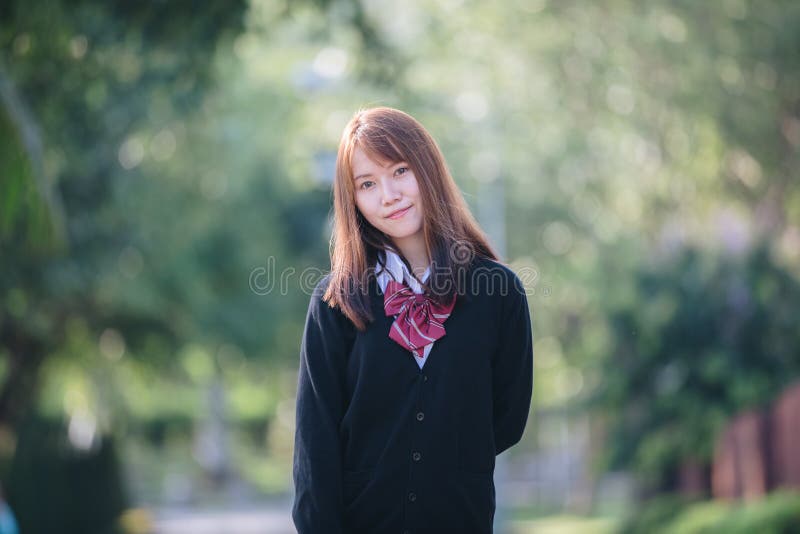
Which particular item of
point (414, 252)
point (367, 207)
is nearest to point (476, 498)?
point (414, 252)

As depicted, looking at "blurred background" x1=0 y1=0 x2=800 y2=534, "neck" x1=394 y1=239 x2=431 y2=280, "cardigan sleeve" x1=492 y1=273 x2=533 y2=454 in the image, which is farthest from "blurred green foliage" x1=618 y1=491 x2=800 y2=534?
"neck" x1=394 y1=239 x2=431 y2=280

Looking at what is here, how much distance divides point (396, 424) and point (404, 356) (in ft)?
0.61

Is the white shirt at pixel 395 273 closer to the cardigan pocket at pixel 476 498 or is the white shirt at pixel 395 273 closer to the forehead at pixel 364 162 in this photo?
the forehead at pixel 364 162

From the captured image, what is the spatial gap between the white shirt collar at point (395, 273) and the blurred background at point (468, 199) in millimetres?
5788

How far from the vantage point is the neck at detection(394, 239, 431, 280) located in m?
3.28

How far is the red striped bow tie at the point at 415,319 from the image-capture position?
309cm

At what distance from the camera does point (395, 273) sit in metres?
3.23

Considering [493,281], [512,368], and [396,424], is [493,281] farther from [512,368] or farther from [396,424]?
[396,424]

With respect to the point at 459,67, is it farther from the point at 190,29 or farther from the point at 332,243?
the point at 332,243

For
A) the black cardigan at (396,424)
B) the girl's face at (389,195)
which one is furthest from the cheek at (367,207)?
the black cardigan at (396,424)

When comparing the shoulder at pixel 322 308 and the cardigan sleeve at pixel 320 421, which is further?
the shoulder at pixel 322 308

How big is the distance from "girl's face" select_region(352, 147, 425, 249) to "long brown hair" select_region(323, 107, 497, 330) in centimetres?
2

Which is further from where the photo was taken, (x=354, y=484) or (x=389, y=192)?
(x=389, y=192)

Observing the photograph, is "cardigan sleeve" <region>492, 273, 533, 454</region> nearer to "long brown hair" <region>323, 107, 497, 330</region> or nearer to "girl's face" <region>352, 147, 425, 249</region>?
"long brown hair" <region>323, 107, 497, 330</region>
